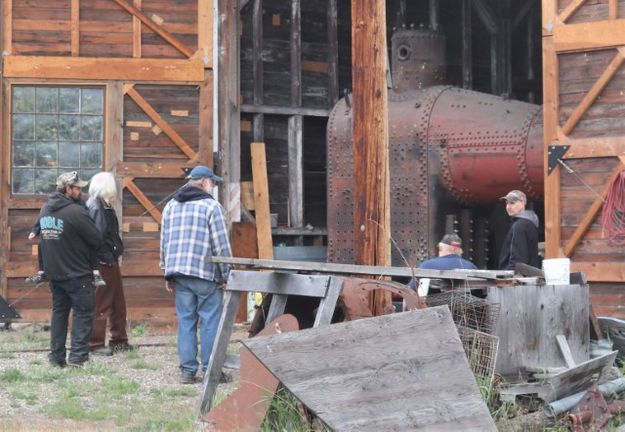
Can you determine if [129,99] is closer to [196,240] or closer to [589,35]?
[196,240]

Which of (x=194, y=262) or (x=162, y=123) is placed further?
(x=162, y=123)

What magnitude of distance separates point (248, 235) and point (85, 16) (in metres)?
3.54

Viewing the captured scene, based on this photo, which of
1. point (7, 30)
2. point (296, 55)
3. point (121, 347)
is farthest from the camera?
point (296, 55)

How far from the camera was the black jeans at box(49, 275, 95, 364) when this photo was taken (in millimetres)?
10555

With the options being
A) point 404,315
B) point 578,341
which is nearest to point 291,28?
point 578,341

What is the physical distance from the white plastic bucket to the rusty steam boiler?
4.24m

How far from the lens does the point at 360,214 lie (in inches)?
336

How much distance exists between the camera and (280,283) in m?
7.78

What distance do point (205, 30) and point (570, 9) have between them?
174 inches

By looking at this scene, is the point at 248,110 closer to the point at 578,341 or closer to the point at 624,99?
the point at 624,99

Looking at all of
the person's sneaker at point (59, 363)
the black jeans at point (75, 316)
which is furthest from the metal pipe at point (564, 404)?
the person's sneaker at point (59, 363)

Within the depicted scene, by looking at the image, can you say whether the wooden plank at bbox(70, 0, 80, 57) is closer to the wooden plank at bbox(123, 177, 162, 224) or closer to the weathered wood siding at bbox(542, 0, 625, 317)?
the wooden plank at bbox(123, 177, 162, 224)

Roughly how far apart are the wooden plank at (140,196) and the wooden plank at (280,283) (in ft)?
20.4

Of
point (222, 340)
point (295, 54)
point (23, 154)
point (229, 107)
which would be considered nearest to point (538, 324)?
point (222, 340)
